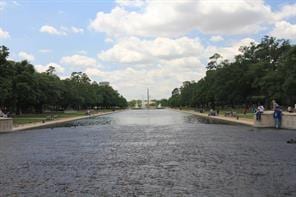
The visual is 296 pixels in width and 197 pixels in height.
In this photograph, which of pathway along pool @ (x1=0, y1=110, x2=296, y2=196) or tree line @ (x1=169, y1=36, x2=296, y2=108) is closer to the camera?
pathway along pool @ (x1=0, y1=110, x2=296, y2=196)

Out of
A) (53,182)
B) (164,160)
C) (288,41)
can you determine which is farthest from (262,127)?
(288,41)

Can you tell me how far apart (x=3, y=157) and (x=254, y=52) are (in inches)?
3691

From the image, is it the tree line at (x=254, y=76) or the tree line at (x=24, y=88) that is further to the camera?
the tree line at (x=254, y=76)

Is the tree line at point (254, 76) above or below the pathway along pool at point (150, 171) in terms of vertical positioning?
above

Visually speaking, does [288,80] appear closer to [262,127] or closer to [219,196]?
[262,127]

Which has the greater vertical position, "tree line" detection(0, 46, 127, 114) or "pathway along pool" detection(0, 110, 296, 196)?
"tree line" detection(0, 46, 127, 114)

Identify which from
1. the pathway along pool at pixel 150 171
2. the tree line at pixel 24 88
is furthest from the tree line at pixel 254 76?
the pathway along pool at pixel 150 171

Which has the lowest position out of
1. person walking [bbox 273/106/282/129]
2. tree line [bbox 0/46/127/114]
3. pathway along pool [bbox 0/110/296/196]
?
pathway along pool [bbox 0/110/296/196]

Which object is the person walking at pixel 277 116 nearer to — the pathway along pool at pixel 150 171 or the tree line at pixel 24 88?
the pathway along pool at pixel 150 171

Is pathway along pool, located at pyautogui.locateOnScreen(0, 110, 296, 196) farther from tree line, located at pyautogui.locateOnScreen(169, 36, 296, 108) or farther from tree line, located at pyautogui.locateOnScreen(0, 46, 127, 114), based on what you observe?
tree line, located at pyautogui.locateOnScreen(169, 36, 296, 108)

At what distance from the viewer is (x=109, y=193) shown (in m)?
11.6

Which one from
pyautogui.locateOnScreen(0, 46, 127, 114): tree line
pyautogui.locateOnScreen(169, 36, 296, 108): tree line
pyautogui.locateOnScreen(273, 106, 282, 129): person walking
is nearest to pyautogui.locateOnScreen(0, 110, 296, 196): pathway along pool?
pyautogui.locateOnScreen(273, 106, 282, 129): person walking

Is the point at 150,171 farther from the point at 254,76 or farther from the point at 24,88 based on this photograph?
the point at 254,76

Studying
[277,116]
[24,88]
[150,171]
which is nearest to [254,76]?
[24,88]
